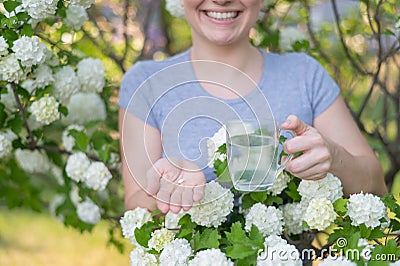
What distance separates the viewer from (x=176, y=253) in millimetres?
1588

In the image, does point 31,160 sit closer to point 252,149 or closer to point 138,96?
point 138,96

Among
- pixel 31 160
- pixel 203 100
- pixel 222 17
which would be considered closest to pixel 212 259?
pixel 203 100

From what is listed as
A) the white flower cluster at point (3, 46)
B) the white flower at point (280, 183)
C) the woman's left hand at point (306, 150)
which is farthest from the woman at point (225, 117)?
the white flower cluster at point (3, 46)

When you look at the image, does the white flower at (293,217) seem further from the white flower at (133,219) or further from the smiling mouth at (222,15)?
the smiling mouth at (222,15)

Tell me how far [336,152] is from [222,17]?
0.48 metres

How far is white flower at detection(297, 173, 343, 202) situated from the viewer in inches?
67.5

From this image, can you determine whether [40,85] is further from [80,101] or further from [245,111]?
[245,111]

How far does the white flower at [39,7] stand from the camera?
1886 millimetres

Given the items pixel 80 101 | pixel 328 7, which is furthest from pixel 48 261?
pixel 328 7

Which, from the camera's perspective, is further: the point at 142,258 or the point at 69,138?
the point at 69,138

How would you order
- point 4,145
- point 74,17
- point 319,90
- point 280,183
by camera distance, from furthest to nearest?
point 74,17, point 4,145, point 319,90, point 280,183

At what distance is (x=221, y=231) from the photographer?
6.01 feet

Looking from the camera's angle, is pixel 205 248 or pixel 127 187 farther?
pixel 127 187

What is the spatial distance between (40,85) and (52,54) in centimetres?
11
